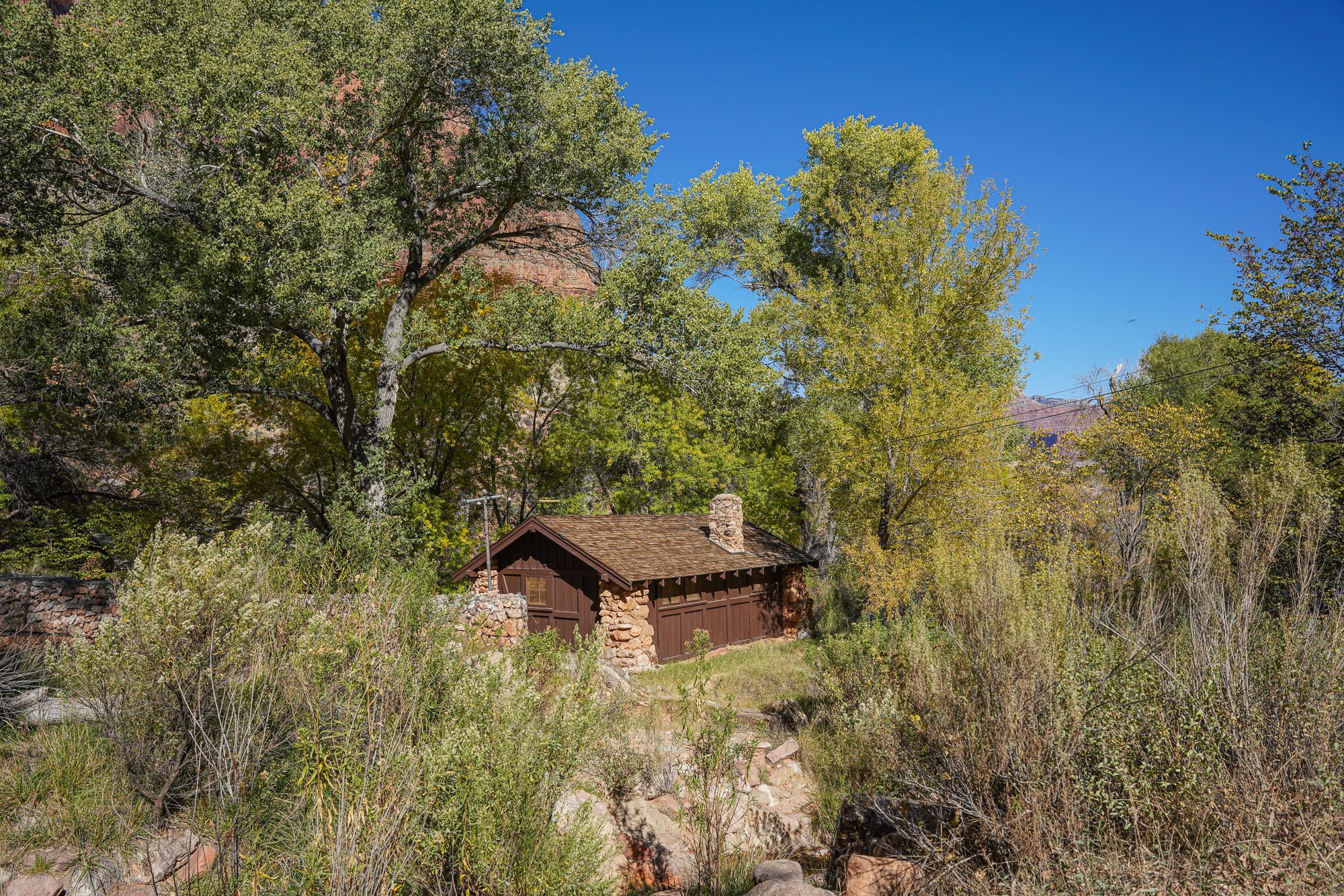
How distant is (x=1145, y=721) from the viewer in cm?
566

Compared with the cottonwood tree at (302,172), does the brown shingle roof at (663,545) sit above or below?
below

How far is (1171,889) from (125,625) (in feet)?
26.7

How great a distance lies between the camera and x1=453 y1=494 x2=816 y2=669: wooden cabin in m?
16.7

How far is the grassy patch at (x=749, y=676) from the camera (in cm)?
1391

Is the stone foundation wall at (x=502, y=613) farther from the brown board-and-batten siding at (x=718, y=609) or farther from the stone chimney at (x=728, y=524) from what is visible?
the stone chimney at (x=728, y=524)

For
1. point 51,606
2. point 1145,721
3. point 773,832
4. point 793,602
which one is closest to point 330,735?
point 773,832

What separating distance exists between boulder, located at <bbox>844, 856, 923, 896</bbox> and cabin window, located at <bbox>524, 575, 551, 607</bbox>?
41.2 ft

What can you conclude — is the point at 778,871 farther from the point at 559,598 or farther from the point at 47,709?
the point at 559,598

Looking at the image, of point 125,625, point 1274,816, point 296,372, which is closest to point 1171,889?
point 1274,816

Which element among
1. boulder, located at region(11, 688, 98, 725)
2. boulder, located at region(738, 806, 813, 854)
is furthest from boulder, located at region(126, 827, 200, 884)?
boulder, located at region(738, 806, 813, 854)

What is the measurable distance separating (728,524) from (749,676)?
18.6ft

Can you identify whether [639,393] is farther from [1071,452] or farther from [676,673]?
[1071,452]

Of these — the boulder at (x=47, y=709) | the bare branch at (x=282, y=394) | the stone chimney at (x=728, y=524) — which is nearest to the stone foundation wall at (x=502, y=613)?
the bare branch at (x=282, y=394)

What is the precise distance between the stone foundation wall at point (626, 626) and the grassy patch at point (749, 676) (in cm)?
62
